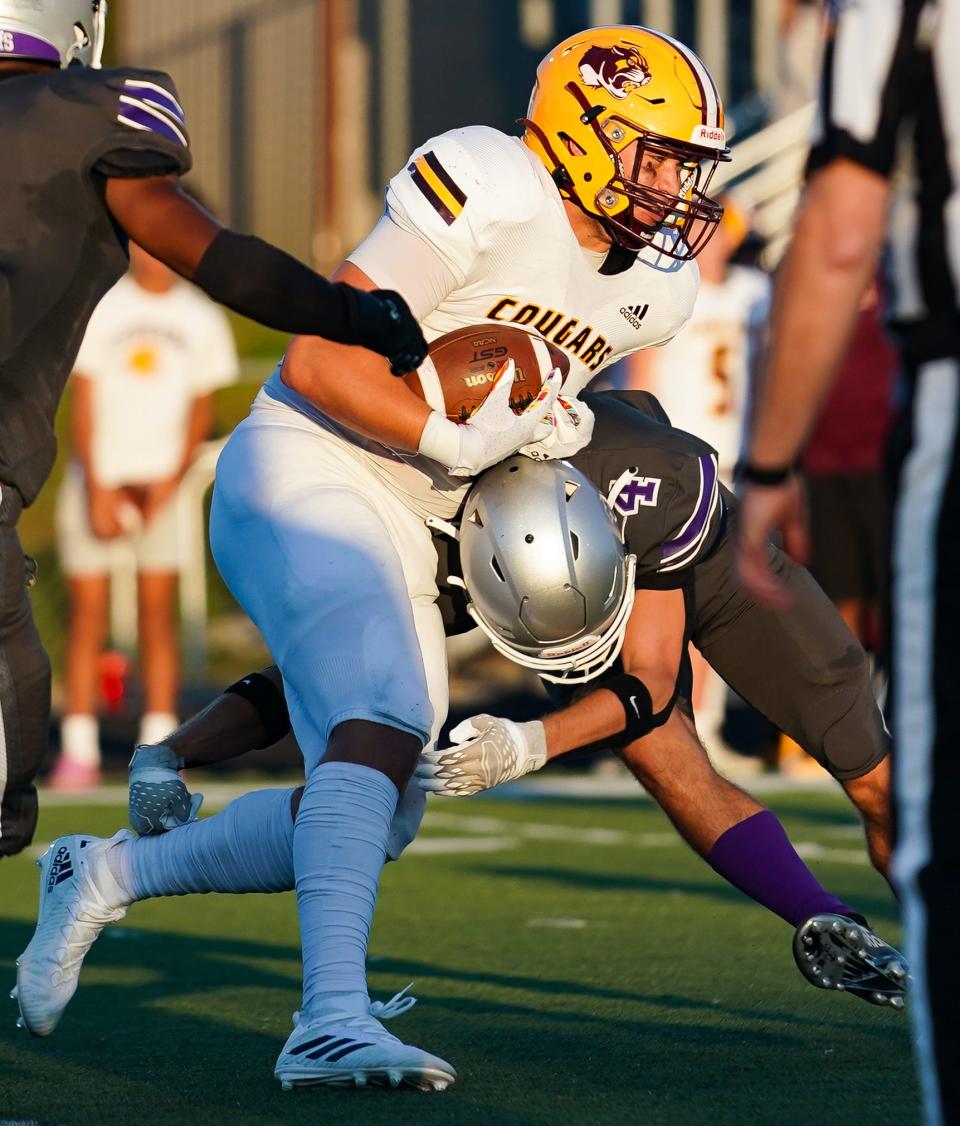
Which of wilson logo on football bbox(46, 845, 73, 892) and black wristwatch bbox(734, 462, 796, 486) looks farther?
wilson logo on football bbox(46, 845, 73, 892)

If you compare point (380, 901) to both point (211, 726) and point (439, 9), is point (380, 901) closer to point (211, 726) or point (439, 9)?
point (211, 726)

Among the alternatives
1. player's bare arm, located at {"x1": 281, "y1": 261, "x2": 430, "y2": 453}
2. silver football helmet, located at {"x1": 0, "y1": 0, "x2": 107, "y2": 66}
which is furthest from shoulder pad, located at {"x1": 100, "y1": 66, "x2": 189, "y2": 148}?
player's bare arm, located at {"x1": 281, "y1": 261, "x2": 430, "y2": 453}

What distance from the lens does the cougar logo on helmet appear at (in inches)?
148

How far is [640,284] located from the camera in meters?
3.89

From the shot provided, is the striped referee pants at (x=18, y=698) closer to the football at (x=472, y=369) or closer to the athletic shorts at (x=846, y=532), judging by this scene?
the football at (x=472, y=369)

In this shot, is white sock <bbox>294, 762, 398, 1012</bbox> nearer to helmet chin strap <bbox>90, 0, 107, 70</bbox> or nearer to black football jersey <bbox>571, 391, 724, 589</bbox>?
black football jersey <bbox>571, 391, 724, 589</bbox>

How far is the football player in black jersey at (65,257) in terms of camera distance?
3.02m

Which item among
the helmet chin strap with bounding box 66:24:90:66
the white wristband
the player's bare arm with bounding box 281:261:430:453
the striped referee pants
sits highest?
the helmet chin strap with bounding box 66:24:90:66

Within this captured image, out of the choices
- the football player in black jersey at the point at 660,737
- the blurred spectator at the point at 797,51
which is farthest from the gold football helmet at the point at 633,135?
the blurred spectator at the point at 797,51

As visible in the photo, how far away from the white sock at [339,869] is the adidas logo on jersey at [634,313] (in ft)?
3.37

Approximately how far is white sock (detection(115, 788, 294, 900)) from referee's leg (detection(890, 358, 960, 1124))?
1.31m

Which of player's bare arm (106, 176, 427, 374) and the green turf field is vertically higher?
player's bare arm (106, 176, 427, 374)

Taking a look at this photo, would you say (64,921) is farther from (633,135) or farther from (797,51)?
(797,51)

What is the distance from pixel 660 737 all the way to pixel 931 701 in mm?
1663
